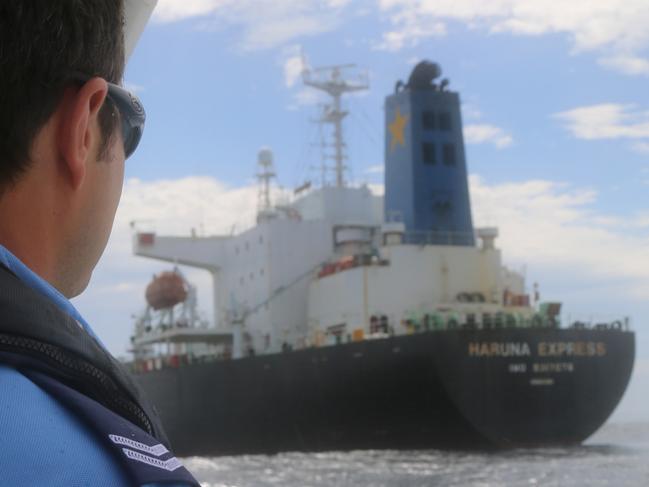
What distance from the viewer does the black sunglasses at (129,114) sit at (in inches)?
41.0

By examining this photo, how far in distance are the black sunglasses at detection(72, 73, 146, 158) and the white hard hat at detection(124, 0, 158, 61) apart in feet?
1.08

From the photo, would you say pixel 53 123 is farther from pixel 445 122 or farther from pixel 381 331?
pixel 445 122

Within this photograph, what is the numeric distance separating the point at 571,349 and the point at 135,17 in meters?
19.2

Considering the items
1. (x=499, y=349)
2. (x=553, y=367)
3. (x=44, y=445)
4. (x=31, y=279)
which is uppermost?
(x=499, y=349)

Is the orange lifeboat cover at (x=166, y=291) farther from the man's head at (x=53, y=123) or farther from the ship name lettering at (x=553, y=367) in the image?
the man's head at (x=53, y=123)

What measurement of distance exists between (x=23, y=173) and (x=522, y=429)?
18.6 meters

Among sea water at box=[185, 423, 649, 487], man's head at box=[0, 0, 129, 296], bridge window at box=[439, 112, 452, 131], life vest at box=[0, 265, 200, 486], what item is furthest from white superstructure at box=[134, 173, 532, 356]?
life vest at box=[0, 265, 200, 486]

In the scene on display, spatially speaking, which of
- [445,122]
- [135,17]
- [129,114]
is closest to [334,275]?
[445,122]

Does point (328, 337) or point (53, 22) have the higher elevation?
point (328, 337)

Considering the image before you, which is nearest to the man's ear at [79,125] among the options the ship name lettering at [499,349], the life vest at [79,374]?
the life vest at [79,374]

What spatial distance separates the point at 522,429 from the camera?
18875 mm

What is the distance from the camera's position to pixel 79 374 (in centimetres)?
83

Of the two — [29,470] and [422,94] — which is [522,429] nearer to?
[422,94]

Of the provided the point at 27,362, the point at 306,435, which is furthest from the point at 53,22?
the point at 306,435
